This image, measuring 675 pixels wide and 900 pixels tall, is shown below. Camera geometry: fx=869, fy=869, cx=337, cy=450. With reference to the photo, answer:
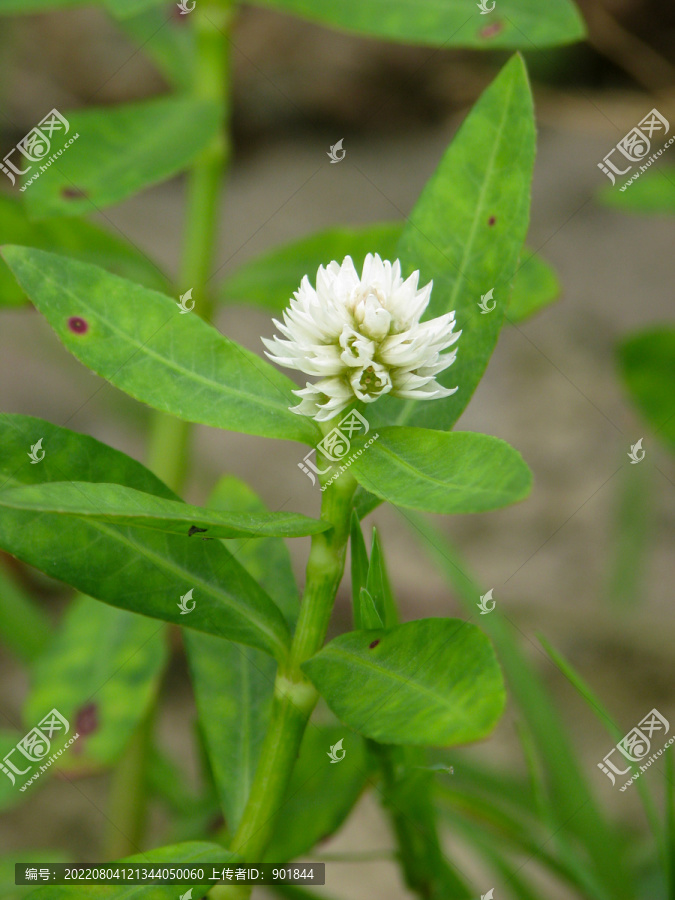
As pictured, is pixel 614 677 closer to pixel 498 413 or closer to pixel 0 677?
pixel 498 413

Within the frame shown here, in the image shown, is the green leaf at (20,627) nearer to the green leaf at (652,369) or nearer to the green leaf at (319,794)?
the green leaf at (319,794)

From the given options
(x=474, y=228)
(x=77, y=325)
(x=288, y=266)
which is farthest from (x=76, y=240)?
(x=474, y=228)

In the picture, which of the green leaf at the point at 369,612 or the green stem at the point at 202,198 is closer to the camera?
the green leaf at the point at 369,612

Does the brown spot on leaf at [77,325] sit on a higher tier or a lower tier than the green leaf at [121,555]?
higher

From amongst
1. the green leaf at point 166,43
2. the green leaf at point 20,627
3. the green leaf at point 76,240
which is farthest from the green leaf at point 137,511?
the green leaf at point 166,43

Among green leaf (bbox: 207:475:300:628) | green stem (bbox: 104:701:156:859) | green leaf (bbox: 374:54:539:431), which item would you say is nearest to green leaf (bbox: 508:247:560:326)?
green leaf (bbox: 374:54:539:431)
